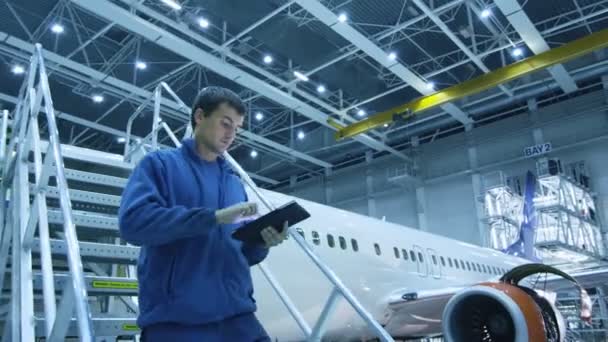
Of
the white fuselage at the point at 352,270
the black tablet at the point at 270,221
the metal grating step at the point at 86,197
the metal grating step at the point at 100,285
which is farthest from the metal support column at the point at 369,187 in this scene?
the black tablet at the point at 270,221

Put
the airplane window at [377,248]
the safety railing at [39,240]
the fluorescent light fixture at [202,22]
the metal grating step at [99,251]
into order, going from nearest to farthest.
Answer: the safety railing at [39,240] → the metal grating step at [99,251] → the airplane window at [377,248] → the fluorescent light fixture at [202,22]

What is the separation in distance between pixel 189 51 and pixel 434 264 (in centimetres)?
793

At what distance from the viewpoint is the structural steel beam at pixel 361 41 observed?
11.5 metres

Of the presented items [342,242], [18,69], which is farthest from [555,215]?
[18,69]

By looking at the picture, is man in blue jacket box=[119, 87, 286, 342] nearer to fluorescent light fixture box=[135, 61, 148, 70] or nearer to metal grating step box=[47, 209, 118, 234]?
metal grating step box=[47, 209, 118, 234]

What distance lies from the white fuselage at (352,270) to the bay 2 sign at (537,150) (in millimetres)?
9222

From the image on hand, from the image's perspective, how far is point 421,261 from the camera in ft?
29.7

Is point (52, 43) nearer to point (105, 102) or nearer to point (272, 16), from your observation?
point (105, 102)

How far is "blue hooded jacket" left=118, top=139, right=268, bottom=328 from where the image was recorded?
5.20 ft

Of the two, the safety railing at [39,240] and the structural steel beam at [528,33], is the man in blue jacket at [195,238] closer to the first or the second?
the safety railing at [39,240]

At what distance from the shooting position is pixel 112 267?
4.93m

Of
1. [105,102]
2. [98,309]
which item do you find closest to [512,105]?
[105,102]

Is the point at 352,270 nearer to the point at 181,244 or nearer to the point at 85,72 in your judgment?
the point at 181,244

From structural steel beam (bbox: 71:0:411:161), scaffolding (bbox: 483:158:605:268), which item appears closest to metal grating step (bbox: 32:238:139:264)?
structural steel beam (bbox: 71:0:411:161)
